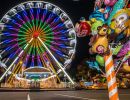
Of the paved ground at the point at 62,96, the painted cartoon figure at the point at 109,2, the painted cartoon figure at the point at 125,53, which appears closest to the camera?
the paved ground at the point at 62,96

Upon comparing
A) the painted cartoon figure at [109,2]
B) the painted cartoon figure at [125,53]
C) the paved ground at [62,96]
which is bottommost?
the paved ground at [62,96]

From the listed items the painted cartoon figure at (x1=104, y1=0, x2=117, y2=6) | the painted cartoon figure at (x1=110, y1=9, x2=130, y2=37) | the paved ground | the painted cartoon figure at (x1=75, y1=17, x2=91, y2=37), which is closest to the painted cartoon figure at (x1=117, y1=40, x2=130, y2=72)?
the painted cartoon figure at (x1=110, y1=9, x2=130, y2=37)

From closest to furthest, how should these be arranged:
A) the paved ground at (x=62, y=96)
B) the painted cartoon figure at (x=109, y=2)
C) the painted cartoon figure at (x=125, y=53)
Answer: the paved ground at (x=62, y=96) < the painted cartoon figure at (x=109, y=2) < the painted cartoon figure at (x=125, y=53)

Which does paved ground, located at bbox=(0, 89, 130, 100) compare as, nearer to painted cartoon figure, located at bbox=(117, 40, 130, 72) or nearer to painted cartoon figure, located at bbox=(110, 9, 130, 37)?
painted cartoon figure, located at bbox=(110, 9, 130, 37)

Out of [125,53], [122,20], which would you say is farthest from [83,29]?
[122,20]

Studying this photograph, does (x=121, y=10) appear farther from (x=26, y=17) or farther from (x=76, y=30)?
(x=26, y=17)

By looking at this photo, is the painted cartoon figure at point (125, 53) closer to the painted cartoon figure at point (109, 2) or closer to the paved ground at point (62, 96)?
the painted cartoon figure at point (109, 2)

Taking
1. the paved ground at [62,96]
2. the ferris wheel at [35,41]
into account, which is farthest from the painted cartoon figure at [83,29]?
the paved ground at [62,96]

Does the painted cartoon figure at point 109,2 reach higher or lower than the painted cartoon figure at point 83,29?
higher

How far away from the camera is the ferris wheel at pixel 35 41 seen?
3781 centimetres

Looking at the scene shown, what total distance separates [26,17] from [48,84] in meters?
8.00

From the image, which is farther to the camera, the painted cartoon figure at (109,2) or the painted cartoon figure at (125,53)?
the painted cartoon figure at (125,53)

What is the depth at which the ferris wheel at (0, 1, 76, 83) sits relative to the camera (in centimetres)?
3781

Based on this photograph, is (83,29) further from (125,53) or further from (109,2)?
(125,53)
